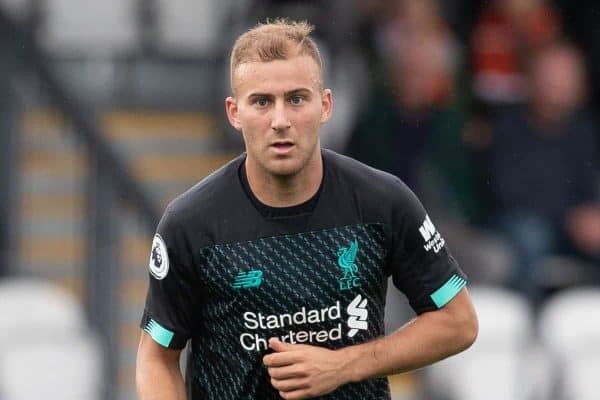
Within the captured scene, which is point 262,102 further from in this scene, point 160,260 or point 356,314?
point 356,314

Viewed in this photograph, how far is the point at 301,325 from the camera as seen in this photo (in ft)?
15.3

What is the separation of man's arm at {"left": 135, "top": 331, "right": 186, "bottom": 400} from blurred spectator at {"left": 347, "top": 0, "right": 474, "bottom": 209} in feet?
13.3

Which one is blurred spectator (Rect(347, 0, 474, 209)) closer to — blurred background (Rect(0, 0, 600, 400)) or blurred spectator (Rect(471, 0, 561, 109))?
blurred background (Rect(0, 0, 600, 400))

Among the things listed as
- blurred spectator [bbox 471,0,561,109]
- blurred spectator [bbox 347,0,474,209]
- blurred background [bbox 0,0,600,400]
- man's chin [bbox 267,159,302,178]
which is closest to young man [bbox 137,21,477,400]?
man's chin [bbox 267,159,302,178]

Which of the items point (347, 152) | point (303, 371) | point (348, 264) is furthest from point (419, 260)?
point (347, 152)

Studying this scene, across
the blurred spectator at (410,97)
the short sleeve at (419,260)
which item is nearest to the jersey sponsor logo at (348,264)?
the short sleeve at (419,260)

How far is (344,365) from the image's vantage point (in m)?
4.59

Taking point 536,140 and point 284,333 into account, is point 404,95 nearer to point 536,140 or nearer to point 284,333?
point 536,140

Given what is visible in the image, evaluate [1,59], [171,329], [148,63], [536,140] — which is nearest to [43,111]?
[1,59]

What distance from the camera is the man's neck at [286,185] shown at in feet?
15.3

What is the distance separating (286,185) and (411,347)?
577 mm

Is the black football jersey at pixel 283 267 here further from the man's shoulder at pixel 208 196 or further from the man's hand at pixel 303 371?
the man's hand at pixel 303 371

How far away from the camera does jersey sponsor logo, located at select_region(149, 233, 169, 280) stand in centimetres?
466

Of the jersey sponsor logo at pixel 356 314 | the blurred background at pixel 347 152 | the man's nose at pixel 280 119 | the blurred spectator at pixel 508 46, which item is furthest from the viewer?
the blurred spectator at pixel 508 46
